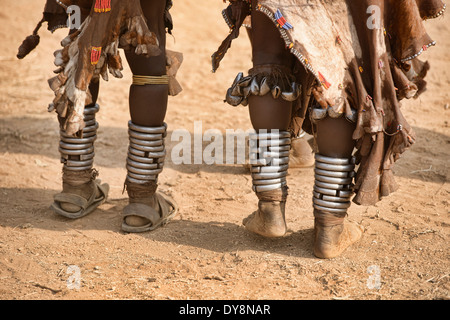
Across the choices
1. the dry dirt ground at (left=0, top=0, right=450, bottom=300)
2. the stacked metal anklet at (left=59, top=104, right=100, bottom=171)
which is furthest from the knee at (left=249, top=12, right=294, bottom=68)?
the stacked metal anklet at (left=59, top=104, right=100, bottom=171)

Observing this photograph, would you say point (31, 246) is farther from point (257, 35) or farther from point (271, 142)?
point (257, 35)

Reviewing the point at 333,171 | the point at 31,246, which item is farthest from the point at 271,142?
the point at 31,246

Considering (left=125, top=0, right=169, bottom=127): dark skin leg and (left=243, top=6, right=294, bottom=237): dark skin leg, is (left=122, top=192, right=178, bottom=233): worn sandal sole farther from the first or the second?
(left=243, top=6, right=294, bottom=237): dark skin leg

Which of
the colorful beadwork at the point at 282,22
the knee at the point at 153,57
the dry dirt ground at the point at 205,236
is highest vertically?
the colorful beadwork at the point at 282,22

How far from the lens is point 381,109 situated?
2.55 meters

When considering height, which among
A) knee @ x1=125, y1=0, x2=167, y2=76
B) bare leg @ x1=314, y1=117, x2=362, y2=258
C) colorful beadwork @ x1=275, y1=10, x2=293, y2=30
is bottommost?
bare leg @ x1=314, y1=117, x2=362, y2=258

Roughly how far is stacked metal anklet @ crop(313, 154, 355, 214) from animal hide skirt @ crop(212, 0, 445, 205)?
0.18 feet

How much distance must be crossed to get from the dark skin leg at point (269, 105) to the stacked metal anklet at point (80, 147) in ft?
3.34

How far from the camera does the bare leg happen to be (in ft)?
8.55

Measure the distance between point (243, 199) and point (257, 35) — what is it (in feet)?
3.95

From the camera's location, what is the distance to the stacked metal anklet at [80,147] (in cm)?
320

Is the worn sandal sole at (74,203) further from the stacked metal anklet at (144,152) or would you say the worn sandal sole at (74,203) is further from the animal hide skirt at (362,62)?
the animal hide skirt at (362,62)

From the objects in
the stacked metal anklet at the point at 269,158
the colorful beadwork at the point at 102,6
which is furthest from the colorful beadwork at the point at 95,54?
the stacked metal anklet at the point at 269,158

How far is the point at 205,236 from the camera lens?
307cm
